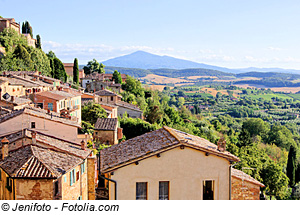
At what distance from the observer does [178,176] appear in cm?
936

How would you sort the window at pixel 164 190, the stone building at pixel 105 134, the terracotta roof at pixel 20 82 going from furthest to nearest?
1. the terracotta roof at pixel 20 82
2. the stone building at pixel 105 134
3. the window at pixel 164 190

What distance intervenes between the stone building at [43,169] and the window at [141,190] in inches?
194

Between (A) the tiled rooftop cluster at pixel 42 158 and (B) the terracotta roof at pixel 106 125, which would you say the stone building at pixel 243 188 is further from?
(B) the terracotta roof at pixel 106 125

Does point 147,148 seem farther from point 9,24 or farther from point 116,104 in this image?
point 9,24

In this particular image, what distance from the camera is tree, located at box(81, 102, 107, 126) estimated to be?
119 ft

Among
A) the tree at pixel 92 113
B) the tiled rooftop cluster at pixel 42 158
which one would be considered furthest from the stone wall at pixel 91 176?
the tree at pixel 92 113

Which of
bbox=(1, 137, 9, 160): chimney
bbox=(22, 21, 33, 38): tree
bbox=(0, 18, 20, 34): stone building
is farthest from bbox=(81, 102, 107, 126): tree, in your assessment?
bbox=(22, 21, 33, 38): tree

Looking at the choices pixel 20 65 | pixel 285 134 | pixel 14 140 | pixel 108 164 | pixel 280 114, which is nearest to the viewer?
pixel 108 164

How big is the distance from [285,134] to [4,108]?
233ft

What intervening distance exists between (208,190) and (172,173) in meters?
1.24

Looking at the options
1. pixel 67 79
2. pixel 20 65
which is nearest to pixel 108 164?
pixel 20 65

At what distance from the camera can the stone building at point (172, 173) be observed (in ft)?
30.3

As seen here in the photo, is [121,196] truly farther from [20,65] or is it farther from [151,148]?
[20,65]

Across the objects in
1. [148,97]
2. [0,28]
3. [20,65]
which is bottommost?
[148,97]
